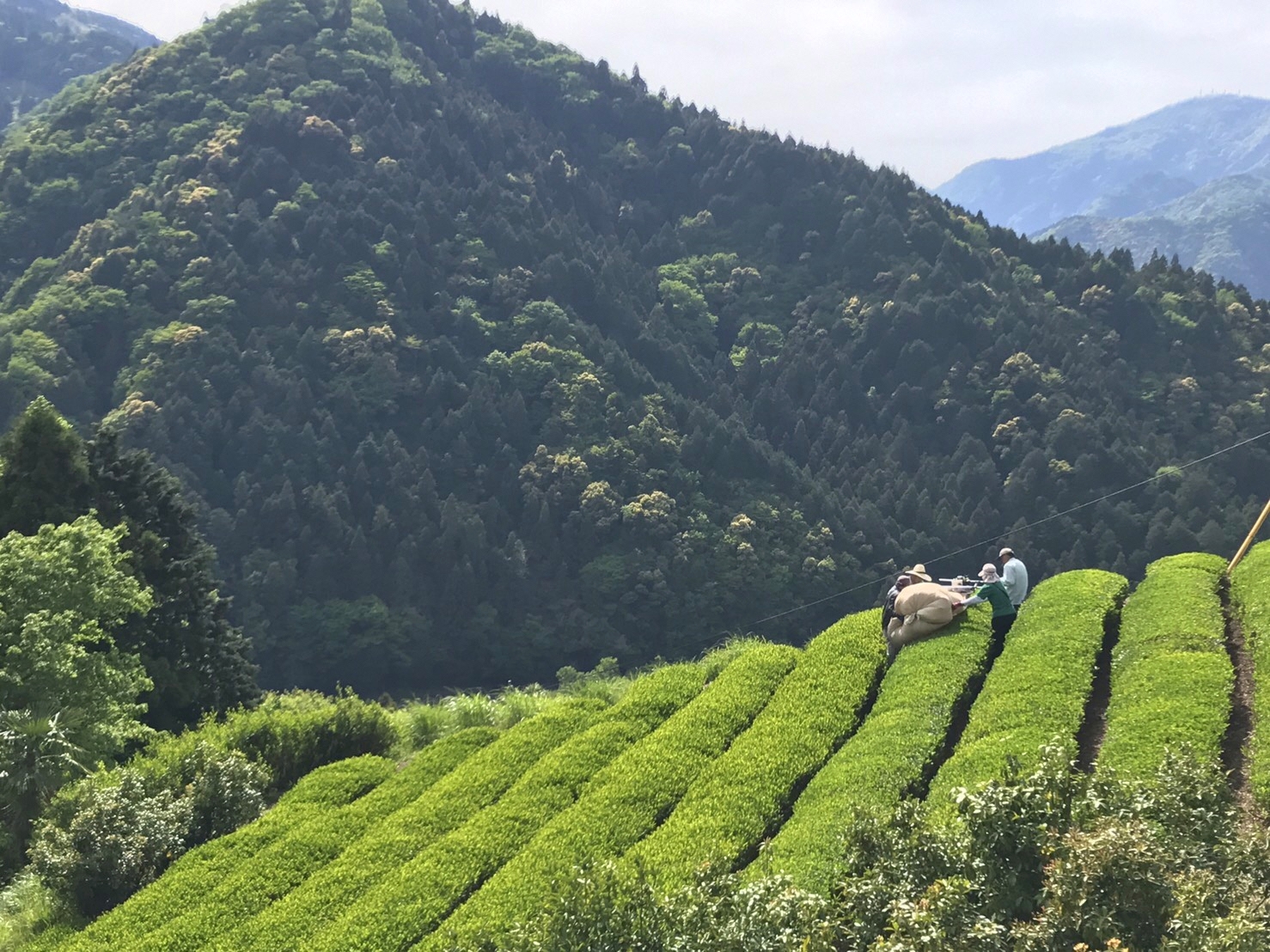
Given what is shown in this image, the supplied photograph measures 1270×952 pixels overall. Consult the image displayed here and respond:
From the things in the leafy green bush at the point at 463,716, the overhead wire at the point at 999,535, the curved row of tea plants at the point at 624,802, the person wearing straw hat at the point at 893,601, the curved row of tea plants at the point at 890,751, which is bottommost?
the overhead wire at the point at 999,535

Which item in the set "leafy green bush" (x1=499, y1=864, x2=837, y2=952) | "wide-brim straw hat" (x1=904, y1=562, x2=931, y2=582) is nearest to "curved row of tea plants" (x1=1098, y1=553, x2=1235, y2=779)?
"wide-brim straw hat" (x1=904, y1=562, x2=931, y2=582)

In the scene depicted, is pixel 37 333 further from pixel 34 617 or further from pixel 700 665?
pixel 700 665

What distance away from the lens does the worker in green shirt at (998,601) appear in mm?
23672

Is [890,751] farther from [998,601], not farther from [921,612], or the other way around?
[998,601]

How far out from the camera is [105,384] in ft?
289

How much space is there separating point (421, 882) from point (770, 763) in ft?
22.1

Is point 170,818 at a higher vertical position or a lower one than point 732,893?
lower

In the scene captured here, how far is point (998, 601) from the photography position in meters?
Result: 23.7

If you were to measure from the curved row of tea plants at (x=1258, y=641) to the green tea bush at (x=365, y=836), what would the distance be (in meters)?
13.5

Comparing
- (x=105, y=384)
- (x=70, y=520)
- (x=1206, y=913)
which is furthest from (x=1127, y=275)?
(x=1206, y=913)

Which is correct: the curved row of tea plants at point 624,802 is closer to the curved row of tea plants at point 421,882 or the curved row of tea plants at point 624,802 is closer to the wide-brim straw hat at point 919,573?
the curved row of tea plants at point 421,882

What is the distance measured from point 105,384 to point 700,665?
7610 cm

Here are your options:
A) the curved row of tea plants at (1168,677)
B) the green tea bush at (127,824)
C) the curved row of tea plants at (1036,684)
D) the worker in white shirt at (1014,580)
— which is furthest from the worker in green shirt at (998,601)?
the green tea bush at (127,824)

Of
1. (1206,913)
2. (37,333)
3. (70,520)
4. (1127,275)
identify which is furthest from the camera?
(1127,275)
